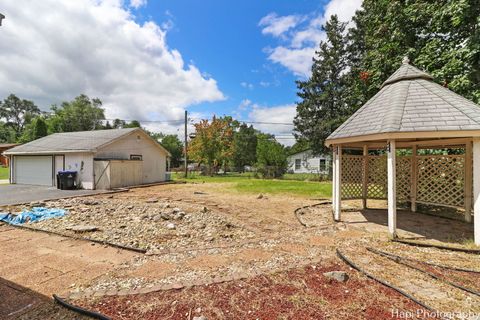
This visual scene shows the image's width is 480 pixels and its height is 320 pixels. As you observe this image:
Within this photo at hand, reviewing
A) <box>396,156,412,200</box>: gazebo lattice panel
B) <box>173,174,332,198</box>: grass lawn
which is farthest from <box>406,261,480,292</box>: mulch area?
<box>173,174,332,198</box>: grass lawn

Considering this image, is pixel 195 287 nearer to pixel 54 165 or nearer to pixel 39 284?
pixel 39 284

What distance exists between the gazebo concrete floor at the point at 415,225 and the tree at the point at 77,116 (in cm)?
4742

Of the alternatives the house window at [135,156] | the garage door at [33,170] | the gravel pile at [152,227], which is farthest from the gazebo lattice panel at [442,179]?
the garage door at [33,170]

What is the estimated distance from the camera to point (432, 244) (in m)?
4.80

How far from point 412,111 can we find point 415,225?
314cm

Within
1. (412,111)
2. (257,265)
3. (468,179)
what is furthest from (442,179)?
(257,265)

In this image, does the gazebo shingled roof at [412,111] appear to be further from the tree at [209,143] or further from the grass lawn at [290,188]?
the tree at [209,143]

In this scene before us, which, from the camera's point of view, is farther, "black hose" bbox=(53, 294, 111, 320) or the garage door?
the garage door

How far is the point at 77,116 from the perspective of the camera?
42000 mm

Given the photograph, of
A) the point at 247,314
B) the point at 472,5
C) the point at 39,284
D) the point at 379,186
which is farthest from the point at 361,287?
the point at 472,5

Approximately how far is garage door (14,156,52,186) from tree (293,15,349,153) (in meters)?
21.1

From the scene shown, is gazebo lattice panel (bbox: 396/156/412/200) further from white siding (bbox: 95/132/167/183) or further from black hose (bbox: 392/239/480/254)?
white siding (bbox: 95/132/167/183)

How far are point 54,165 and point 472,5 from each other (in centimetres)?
2267

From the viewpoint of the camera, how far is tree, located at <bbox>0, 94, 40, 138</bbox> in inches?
2185
